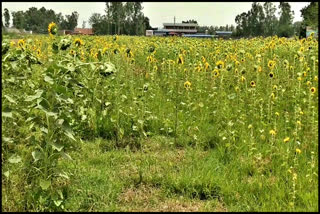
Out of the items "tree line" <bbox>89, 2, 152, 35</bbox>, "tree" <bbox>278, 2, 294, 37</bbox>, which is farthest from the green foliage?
"tree line" <bbox>89, 2, 152, 35</bbox>

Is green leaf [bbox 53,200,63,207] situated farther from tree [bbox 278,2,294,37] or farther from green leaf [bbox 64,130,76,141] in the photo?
tree [bbox 278,2,294,37]

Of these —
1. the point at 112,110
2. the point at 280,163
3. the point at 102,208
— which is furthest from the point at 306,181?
the point at 112,110

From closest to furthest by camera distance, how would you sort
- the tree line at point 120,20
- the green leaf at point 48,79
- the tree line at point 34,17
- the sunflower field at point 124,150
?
the green leaf at point 48,79 < the sunflower field at point 124,150 < the tree line at point 34,17 < the tree line at point 120,20

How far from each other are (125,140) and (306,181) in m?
1.66

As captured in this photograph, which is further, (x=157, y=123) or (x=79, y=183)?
(x=157, y=123)

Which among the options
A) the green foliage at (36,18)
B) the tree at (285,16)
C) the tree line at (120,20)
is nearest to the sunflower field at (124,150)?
the green foliage at (36,18)

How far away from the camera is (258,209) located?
2232 mm

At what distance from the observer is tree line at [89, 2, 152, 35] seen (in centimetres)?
2533

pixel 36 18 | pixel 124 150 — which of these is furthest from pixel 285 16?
pixel 124 150

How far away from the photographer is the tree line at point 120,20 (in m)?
25.3

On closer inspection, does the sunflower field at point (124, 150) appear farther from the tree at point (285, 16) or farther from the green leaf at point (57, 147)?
the tree at point (285, 16)

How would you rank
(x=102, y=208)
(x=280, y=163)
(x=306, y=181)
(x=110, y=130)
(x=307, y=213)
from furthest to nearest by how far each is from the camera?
(x=110, y=130) → (x=280, y=163) → (x=306, y=181) → (x=102, y=208) → (x=307, y=213)

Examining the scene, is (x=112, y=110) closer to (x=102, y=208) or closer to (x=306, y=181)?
(x=102, y=208)

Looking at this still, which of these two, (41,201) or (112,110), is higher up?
(112,110)
